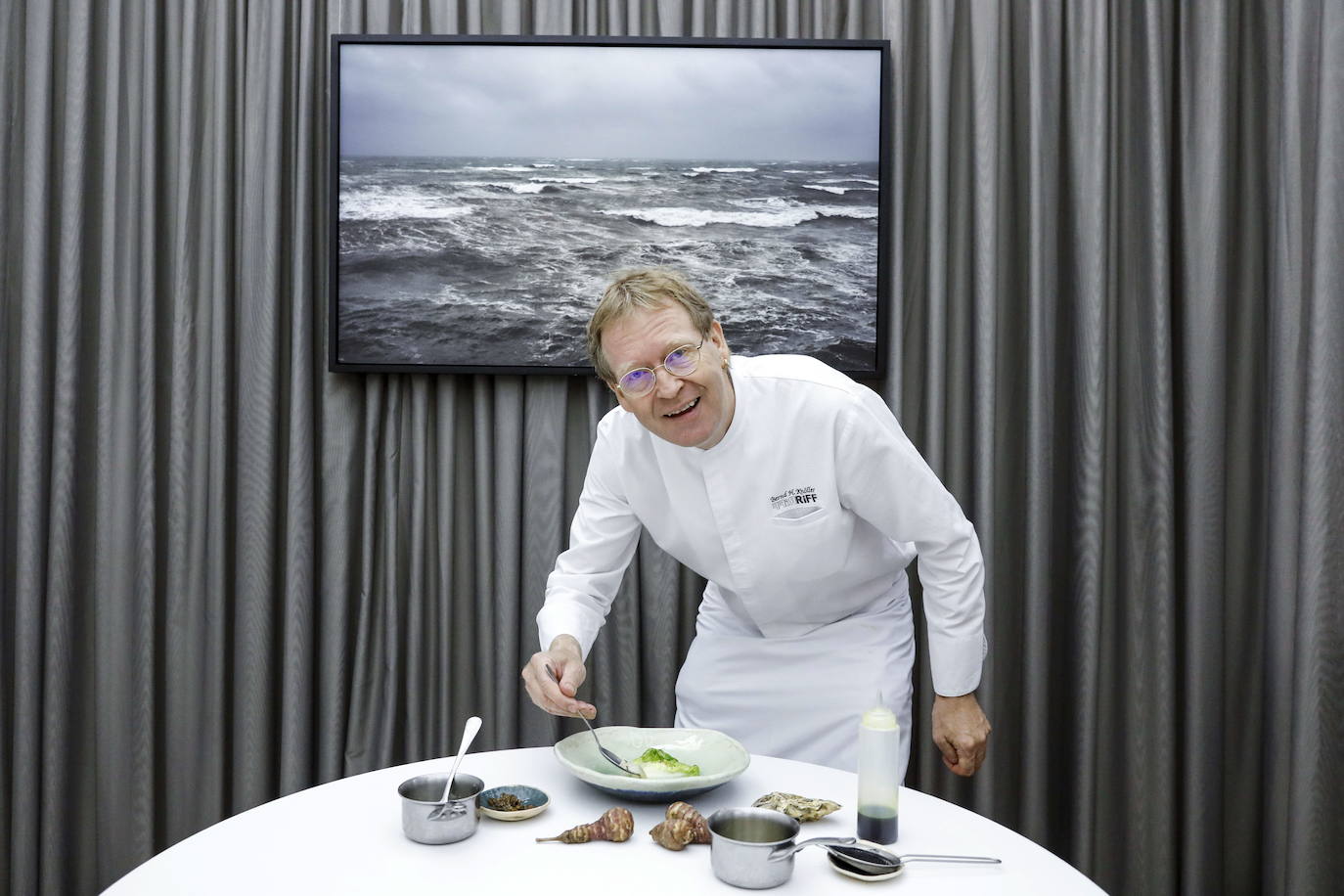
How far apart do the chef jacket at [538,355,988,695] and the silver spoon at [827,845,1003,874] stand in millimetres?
642

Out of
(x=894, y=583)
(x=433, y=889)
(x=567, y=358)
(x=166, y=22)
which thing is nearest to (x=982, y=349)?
(x=894, y=583)

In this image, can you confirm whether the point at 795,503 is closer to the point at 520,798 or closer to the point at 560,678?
the point at 560,678

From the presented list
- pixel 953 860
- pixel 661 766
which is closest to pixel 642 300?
pixel 661 766

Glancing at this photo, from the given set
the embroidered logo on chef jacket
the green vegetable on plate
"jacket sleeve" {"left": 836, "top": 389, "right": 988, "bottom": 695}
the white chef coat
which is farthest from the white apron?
the green vegetable on plate

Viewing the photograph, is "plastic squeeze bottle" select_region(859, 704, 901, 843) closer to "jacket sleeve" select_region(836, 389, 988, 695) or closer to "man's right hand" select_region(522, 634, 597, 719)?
"man's right hand" select_region(522, 634, 597, 719)

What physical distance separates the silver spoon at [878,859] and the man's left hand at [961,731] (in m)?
0.61

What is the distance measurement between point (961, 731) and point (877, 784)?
621mm

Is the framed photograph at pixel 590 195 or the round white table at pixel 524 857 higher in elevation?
the framed photograph at pixel 590 195

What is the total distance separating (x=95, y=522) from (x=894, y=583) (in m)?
1.99

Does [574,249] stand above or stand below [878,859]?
above

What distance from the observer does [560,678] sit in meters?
1.62

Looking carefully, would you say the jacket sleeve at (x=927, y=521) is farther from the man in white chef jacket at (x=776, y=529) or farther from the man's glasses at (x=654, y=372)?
the man's glasses at (x=654, y=372)

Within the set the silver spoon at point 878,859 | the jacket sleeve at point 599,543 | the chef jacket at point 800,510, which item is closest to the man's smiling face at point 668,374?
the chef jacket at point 800,510

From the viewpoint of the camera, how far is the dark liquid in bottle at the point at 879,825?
3.93ft
